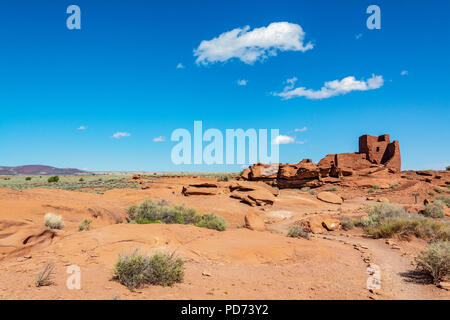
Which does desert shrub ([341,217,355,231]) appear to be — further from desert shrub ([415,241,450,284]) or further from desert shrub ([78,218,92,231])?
desert shrub ([78,218,92,231])

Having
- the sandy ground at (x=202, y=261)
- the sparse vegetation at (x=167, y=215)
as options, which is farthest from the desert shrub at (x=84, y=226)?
the sparse vegetation at (x=167, y=215)

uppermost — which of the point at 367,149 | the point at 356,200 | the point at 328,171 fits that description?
the point at 367,149

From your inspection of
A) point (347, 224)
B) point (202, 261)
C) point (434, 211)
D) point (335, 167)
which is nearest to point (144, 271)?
point (202, 261)

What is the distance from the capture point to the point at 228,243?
941 cm

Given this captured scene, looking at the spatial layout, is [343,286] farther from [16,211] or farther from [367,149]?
[367,149]

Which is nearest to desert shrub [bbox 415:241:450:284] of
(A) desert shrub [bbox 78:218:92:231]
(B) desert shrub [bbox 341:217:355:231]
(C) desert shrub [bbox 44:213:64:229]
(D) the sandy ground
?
(D) the sandy ground

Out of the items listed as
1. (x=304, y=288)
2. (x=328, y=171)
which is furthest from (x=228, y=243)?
(x=328, y=171)

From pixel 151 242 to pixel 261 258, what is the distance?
11.0 feet

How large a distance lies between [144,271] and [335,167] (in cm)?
3443

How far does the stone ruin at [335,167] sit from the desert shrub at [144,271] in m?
30.5

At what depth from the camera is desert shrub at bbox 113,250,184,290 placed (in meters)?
5.59

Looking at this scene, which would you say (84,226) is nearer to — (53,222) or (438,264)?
(53,222)

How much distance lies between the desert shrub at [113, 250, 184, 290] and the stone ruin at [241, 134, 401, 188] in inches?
1200

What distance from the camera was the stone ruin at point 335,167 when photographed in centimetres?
3516
